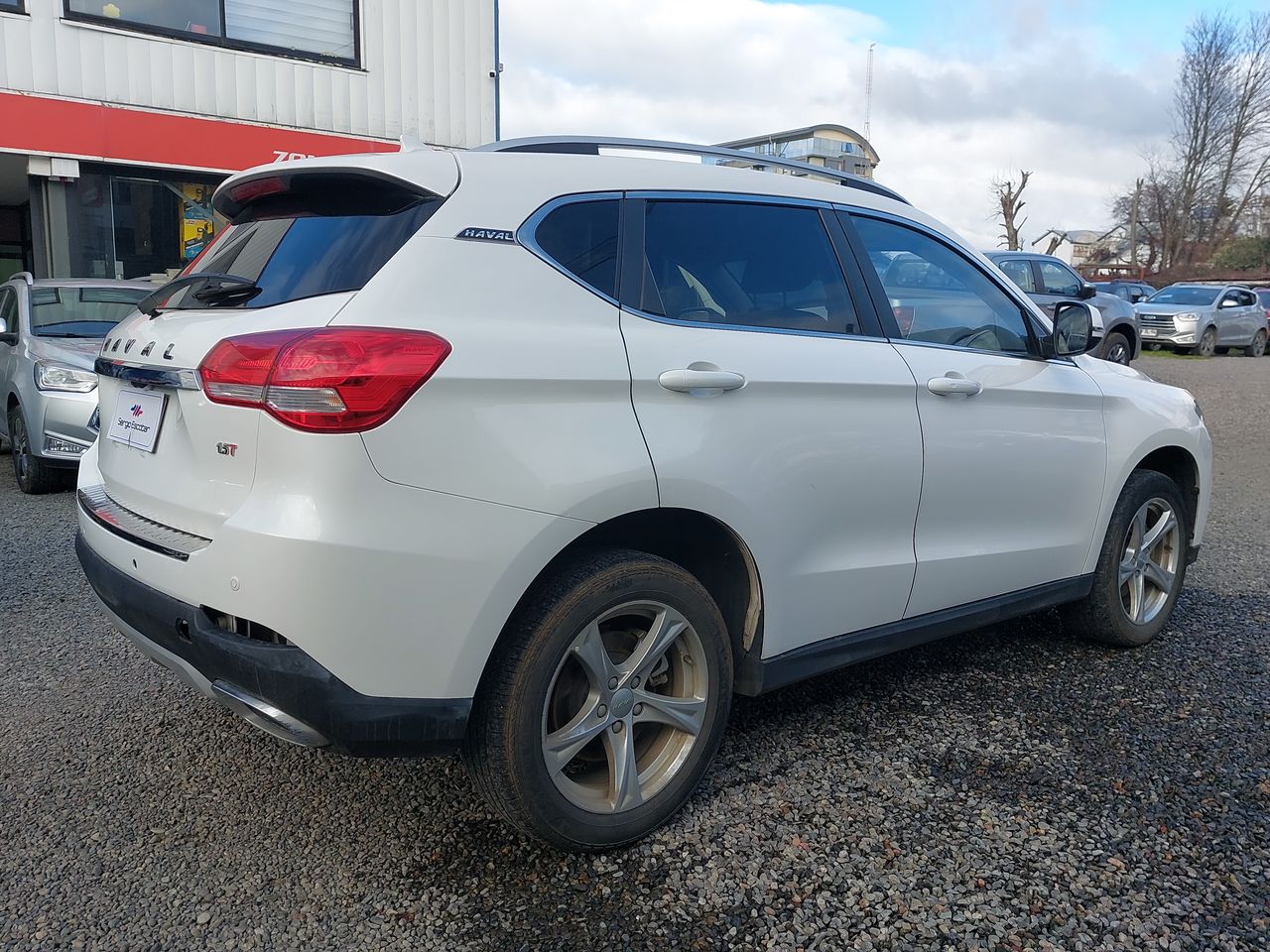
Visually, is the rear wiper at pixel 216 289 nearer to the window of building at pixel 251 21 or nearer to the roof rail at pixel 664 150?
the roof rail at pixel 664 150

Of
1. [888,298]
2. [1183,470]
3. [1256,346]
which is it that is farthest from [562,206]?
[1256,346]

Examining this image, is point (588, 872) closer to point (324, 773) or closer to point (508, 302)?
point (324, 773)

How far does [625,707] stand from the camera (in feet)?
8.72

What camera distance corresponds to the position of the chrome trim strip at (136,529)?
8.03 ft

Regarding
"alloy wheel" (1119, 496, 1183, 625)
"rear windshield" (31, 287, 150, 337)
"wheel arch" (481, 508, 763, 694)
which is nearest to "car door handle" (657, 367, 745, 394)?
"wheel arch" (481, 508, 763, 694)

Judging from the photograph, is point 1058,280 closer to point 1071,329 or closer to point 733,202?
point 1071,329

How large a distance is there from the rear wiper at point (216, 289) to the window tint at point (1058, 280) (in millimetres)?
13191

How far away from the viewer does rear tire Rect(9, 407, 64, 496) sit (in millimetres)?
7332

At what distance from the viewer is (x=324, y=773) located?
123 inches

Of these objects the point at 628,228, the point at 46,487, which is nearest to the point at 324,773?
the point at 628,228

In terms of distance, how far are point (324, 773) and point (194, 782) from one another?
1.20 feet

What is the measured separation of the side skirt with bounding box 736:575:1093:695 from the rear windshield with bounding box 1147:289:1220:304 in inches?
886

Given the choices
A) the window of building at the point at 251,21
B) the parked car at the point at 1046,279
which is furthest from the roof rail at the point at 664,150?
the window of building at the point at 251,21

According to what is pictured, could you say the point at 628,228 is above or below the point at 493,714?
above
